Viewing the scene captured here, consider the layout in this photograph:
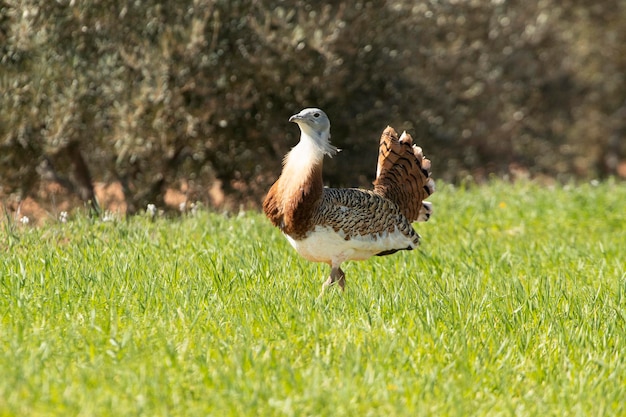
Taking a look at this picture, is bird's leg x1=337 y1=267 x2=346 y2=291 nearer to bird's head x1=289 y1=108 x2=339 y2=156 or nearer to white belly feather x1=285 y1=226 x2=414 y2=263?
white belly feather x1=285 y1=226 x2=414 y2=263

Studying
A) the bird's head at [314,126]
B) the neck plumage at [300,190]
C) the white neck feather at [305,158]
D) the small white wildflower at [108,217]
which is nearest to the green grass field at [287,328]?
the small white wildflower at [108,217]

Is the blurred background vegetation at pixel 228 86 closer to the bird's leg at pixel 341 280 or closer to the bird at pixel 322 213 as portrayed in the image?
the bird at pixel 322 213

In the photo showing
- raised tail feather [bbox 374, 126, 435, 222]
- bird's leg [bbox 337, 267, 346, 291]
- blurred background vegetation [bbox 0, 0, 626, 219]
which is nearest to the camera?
bird's leg [bbox 337, 267, 346, 291]

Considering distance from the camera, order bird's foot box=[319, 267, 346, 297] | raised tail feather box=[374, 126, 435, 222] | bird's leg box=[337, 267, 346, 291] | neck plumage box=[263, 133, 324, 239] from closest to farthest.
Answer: neck plumage box=[263, 133, 324, 239], bird's foot box=[319, 267, 346, 297], bird's leg box=[337, 267, 346, 291], raised tail feather box=[374, 126, 435, 222]

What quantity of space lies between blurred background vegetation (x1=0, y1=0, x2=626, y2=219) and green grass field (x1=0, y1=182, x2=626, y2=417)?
192 centimetres

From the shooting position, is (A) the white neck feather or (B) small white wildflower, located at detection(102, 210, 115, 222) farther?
(B) small white wildflower, located at detection(102, 210, 115, 222)

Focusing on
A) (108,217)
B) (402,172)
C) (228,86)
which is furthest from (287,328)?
(228,86)

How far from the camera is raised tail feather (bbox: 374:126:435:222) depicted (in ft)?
22.3

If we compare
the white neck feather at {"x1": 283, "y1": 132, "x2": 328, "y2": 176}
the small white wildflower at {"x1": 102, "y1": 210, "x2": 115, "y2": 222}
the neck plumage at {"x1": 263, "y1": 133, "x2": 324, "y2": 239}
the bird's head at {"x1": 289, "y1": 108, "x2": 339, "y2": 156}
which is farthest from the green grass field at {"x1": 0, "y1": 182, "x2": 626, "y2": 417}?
the bird's head at {"x1": 289, "y1": 108, "x2": 339, "y2": 156}

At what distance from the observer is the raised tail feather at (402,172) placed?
6785mm

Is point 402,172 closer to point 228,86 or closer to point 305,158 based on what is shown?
point 305,158

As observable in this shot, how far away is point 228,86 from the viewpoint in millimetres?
10789

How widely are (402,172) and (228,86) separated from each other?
Answer: 14.6 feet

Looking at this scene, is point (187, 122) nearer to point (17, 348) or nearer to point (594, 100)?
point (17, 348)
